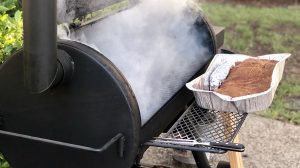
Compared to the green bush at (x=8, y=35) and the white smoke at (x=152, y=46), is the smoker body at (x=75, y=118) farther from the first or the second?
the green bush at (x=8, y=35)

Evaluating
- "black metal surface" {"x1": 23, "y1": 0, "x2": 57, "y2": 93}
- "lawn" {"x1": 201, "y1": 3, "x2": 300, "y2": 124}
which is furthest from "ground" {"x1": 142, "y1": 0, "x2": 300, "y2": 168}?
"black metal surface" {"x1": 23, "y1": 0, "x2": 57, "y2": 93}

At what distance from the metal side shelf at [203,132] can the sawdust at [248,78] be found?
10 cm

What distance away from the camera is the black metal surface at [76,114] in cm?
128

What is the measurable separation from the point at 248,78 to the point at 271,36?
12.1ft

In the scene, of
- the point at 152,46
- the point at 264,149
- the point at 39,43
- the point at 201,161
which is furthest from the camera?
the point at 264,149

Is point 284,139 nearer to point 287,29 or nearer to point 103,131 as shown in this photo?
point 103,131

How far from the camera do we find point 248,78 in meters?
1.69

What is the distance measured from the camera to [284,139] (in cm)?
310

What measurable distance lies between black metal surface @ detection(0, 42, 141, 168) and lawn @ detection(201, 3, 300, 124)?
92.4 inches

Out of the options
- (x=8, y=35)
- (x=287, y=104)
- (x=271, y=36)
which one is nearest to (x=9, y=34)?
(x=8, y=35)

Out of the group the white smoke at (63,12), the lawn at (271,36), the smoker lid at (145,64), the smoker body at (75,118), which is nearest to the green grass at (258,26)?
the lawn at (271,36)

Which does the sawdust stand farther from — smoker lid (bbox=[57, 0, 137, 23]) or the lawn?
the lawn

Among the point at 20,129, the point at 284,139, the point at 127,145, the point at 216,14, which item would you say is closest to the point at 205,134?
the point at 127,145

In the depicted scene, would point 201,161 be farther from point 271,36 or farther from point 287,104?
point 271,36
